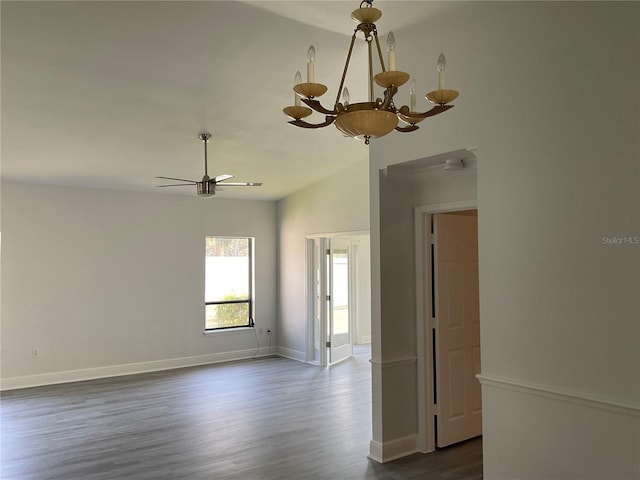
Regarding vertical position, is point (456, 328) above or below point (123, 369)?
above

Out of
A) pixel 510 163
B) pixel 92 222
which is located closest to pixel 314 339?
pixel 92 222

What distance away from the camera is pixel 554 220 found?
10.1 ft

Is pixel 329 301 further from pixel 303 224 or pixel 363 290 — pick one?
pixel 363 290

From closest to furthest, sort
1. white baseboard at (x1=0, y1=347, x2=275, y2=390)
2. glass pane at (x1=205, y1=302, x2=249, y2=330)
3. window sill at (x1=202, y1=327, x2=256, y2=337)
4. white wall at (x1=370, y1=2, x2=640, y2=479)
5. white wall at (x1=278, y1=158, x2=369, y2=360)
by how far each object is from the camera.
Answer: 1. white wall at (x1=370, y1=2, x2=640, y2=479)
2. white baseboard at (x1=0, y1=347, x2=275, y2=390)
3. white wall at (x1=278, y1=158, x2=369, y2=360)
4. window sill at (x1=202, y1=327, x2=256, y2=337)
5. glass pane at (x1=205, y1=302, x2=249, y2=330)

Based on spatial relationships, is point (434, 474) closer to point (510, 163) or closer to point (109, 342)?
point (510, 163)

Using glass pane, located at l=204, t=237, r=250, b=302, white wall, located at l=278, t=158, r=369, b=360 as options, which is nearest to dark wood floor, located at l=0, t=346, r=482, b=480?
white wall, located at l=278, t=158, r=369, b=360

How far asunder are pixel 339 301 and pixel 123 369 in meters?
3.50

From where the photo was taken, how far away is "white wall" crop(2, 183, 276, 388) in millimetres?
6766

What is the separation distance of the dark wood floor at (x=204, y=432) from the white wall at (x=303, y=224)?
1.33 meters

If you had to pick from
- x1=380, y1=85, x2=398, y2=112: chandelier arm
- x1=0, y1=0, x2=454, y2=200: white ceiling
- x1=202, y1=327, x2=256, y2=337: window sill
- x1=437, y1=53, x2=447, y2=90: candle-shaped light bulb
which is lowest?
x1=202, y1=327, x2=256, y2=337: window sill

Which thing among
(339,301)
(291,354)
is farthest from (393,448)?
(291,354)

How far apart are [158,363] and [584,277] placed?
257 inches

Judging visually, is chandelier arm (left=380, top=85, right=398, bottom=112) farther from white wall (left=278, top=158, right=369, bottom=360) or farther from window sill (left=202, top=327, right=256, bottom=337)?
window sill (left=202, top=327, right=256, bottom=337)

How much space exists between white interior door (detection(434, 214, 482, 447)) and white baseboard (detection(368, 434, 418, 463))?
0.26 meters
